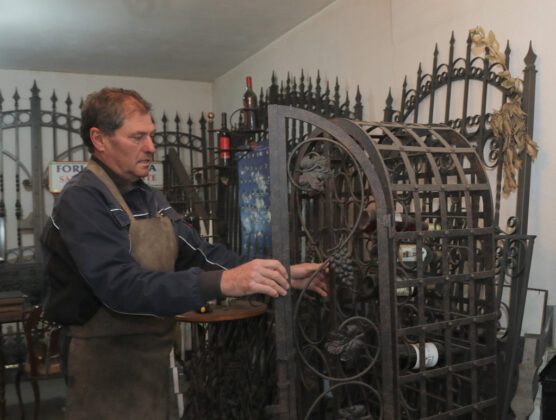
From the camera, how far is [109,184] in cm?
172

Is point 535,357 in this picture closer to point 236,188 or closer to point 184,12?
point 236,188

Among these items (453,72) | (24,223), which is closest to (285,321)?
(453,72)

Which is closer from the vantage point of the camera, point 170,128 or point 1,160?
point 1,160

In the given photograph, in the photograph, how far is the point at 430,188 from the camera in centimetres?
171

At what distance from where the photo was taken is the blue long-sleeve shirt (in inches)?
57.8

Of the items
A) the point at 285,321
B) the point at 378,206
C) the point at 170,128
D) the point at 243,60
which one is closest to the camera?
the point at 285,321

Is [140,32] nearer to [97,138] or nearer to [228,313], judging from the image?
[228,313]

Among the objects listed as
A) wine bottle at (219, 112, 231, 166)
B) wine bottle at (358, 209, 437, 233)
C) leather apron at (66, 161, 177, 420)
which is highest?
wine bottle at (219, 112, 231, 166)

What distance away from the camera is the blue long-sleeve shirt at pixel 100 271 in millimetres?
1469

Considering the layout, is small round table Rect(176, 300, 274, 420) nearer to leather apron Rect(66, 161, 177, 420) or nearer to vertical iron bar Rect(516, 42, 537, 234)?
leather apron Rect(66, 161, 177, 420)

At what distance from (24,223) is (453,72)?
4.60m

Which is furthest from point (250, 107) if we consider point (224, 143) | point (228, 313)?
point (228, 313)

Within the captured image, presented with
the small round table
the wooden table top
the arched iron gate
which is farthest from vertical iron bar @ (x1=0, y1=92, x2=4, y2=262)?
the arched iron gate

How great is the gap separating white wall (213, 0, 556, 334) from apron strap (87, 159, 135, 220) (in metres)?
1.65
